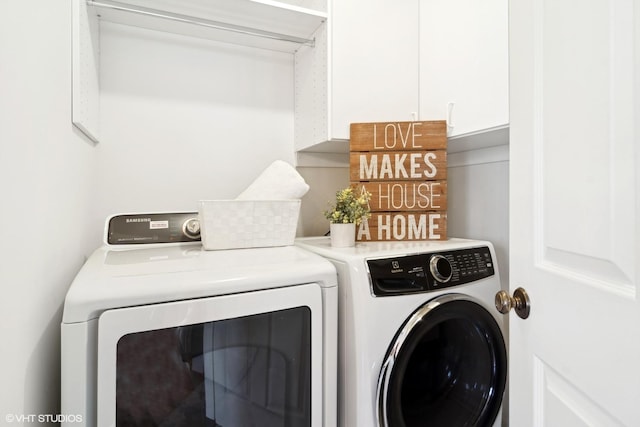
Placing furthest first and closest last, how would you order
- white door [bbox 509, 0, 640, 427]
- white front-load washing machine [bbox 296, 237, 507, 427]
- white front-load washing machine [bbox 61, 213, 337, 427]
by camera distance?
white front-load washing machine [bbox 296, 237, 507, 427], white front-load washing machine [bbox 61, 213, 337, 427], white door [bbox 509, 0, 640, 427]

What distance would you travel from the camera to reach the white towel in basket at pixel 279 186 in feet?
4.50

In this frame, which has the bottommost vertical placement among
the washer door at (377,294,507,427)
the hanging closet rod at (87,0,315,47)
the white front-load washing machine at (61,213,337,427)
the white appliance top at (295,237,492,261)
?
the washer door at (377,294,507,427)

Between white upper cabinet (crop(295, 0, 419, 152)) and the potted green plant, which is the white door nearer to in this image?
the potted green plant

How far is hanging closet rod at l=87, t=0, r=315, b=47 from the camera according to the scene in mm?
1282

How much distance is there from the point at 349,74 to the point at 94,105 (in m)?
1.01

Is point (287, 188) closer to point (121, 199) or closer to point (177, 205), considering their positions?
point (177, 205)

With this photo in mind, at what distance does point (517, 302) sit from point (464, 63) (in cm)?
96

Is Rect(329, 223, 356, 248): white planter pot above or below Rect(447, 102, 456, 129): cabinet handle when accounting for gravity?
below

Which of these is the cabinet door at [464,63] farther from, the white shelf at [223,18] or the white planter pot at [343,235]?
the white planter pot at [343,235]

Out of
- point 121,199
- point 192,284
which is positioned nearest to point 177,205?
point 121,199

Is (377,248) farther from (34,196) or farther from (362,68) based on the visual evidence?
(34,196)

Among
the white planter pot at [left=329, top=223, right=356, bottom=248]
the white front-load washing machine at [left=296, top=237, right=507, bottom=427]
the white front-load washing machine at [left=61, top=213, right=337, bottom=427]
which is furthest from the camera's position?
the white planter pot at [left=329, top=223, right=356, bottom=248]

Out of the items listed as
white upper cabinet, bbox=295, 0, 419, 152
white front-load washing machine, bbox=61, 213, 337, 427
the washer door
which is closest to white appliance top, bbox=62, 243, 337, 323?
white front-load washing machine, bbox=61, 213, 337, 427

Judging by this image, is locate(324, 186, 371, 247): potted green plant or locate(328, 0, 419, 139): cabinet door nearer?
locate(324, 186, 371, 247): potted green plant
